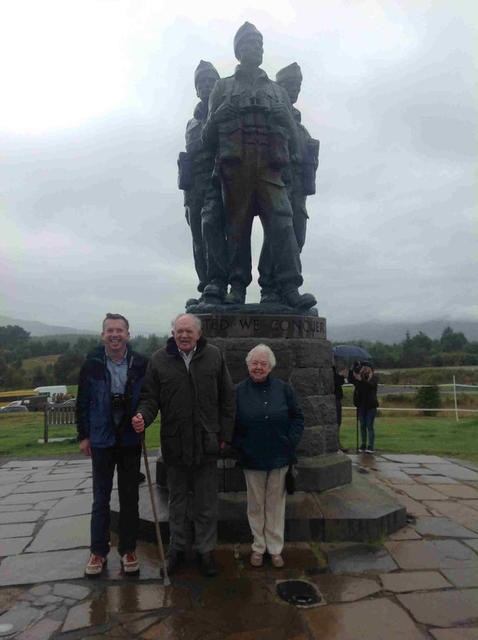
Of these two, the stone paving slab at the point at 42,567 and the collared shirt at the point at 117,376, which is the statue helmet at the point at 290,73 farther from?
the stone paving slab at the point at 42,567

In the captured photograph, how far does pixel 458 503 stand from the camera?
496 cm

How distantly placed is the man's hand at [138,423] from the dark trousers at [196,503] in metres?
0.40

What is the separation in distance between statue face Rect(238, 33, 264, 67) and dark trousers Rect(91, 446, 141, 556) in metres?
4.06

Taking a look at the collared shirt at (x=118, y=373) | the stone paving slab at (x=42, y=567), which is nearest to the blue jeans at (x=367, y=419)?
the stone paving slab at (x=42, y=567)

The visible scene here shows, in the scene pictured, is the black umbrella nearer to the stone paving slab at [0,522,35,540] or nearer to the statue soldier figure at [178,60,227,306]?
the statue soldier figure at [178,60,227,306]

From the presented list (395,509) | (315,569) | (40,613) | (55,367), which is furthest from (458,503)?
(55,367)

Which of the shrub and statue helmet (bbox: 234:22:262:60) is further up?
statue helmet (bbox: 234:22:262:60)

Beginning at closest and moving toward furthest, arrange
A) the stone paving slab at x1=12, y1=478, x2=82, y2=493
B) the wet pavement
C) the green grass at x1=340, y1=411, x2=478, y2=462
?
the wet pavement < the stone paving slab at x1=12, y1=478, x2=82, y2=493 < the green grass at x1=340, y1=411, x2=478, y2=462

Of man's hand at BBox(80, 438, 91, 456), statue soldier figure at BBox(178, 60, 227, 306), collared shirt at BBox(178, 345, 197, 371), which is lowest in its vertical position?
man's hand at BBox(80, 438, 91, 456)

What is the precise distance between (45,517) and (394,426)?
8.80 meters

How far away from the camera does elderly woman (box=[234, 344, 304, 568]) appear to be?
10.9ft

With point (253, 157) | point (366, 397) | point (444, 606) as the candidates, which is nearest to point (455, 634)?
point (444, 606)

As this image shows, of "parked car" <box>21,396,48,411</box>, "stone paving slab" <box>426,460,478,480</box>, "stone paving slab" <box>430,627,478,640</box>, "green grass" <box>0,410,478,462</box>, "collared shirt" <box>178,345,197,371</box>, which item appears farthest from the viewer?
"parked car" <box>21,396,48,411</box>

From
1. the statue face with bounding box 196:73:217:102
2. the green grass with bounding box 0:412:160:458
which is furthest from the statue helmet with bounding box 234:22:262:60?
the green grass with bounding box 0:412:160:458
